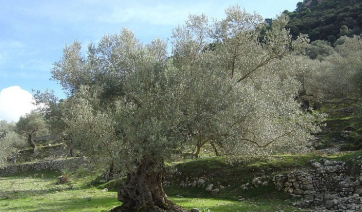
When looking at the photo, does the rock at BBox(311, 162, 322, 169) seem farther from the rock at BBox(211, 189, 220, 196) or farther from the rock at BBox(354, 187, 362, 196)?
the rock at BBox(211, 189, 220, 196)

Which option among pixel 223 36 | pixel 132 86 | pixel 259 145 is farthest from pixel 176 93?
pixel 223 36

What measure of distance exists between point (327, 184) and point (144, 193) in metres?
12.9

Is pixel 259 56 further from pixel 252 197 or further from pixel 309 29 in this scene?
pixel 309 29

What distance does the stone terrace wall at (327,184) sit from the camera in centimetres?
1786

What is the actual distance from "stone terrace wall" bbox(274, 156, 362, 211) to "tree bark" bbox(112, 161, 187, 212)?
9.07 meters

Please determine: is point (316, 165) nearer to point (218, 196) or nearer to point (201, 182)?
point (218, 196)

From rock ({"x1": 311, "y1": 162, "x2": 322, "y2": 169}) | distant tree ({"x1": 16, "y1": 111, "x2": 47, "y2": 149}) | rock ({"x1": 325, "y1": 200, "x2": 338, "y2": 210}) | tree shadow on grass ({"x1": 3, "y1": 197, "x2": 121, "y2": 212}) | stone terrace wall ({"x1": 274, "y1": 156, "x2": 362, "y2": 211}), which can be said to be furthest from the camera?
distant tree ({"x1": 16, "y1": 111, "x2": 47, "y2": 149})

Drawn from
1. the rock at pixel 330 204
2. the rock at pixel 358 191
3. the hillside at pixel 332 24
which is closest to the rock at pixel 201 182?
the rock at pixel 330 204

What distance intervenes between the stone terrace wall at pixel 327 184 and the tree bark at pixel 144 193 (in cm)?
907

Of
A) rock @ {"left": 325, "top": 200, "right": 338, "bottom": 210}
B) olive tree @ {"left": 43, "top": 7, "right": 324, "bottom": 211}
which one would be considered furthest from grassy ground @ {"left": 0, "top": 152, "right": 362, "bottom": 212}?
olive tree @ {"left": 43, "top": 7, "right": 324, "bottom": 211}

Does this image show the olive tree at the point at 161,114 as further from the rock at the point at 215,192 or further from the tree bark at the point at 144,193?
the rock at the point at 215,192

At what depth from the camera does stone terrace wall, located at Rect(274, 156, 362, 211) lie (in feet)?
58.6

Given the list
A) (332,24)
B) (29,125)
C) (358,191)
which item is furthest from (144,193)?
(332,24)

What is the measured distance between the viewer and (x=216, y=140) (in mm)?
14781
